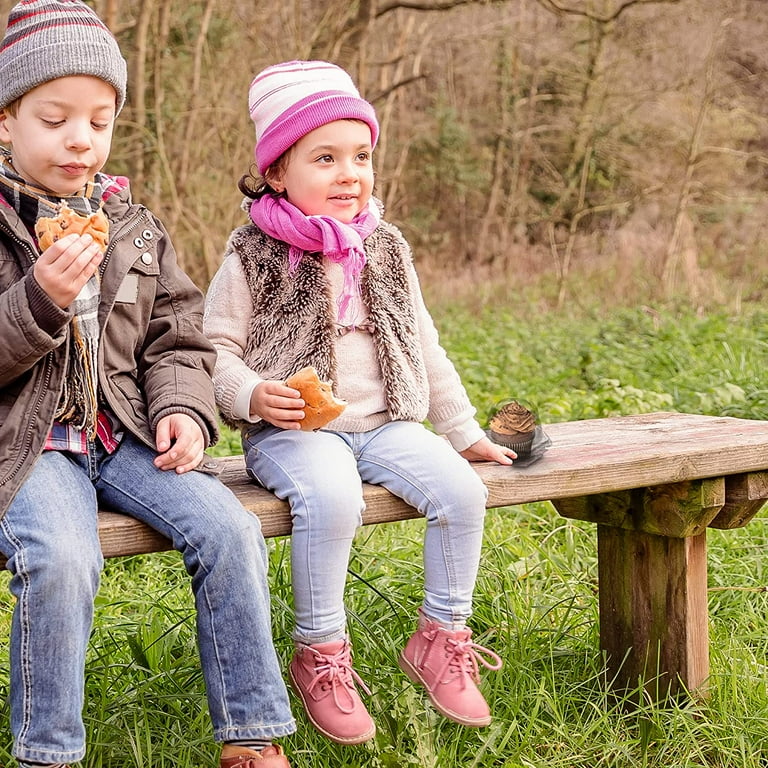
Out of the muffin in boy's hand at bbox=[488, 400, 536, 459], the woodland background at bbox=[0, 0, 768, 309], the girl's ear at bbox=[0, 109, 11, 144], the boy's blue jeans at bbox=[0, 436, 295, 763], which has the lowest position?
the boy's blue jeans at bbox=[0, 436, 295, 763]

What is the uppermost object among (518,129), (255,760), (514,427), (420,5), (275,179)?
(518,129)

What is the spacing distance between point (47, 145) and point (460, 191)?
1477 cm

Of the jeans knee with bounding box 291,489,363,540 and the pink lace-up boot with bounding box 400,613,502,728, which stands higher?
the jeans knee with bounding box 291,489,363,540

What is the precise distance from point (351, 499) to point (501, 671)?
2.73 ft

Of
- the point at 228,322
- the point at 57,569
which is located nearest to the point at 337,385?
the point at 228,322

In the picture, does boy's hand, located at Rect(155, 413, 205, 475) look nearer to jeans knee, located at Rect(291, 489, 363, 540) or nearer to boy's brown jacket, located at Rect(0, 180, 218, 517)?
boy's brown jacket, located at Rect(0, 180, 218, 517)

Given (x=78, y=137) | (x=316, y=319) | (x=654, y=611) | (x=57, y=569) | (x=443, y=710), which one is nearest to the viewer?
(x=57, y=569)

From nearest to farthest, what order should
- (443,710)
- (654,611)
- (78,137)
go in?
(78,137) → (443,710) → (654,611)

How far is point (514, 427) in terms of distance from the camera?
2.56 m

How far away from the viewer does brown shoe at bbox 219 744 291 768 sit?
1.95 m

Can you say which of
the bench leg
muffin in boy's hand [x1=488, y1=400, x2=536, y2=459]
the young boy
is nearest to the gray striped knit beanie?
the young boy

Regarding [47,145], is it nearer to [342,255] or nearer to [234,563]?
[342,255]

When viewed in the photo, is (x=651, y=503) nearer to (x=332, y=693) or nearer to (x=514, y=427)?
(x=514, y=427)

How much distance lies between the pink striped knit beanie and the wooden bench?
30.9 inches
